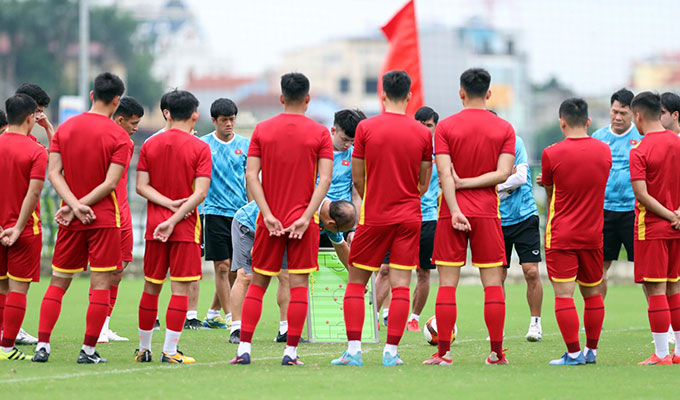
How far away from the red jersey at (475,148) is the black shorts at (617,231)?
3.23 metres

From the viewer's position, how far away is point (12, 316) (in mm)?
8867

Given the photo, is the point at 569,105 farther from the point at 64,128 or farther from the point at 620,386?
the point at 64,128

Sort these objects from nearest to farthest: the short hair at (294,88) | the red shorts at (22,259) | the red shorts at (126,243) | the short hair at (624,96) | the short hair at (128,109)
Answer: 1. the short hair at (294,88)
2. the red shorts at (22,259)
3. the short hair at (128,109)
4. the red shorts at (126,243)
5. the short hair at (624,96)

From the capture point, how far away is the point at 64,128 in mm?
8500

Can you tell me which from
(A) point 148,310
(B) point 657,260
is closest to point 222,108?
(A) point 148,310

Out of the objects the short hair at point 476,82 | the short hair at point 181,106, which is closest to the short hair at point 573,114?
the short hair at point 476,82

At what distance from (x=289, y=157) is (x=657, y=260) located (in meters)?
3.14

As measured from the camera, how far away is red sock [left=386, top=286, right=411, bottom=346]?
8.56 metres

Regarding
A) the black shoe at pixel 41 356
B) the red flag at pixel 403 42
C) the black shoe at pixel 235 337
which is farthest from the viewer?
the red flag at pixel 403 42

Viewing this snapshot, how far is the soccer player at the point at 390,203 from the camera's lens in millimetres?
8562

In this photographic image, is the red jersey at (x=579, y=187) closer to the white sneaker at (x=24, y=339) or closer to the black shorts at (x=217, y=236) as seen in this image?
the black shorts at (x=217, y=236)

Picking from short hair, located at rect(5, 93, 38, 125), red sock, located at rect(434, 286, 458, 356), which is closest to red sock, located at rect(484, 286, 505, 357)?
red sock, located at rect(434, 286, 458, 356)

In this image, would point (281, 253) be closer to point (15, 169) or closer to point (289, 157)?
point (289, 157)

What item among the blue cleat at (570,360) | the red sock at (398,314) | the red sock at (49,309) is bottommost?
the blue cleat at (570,360)
